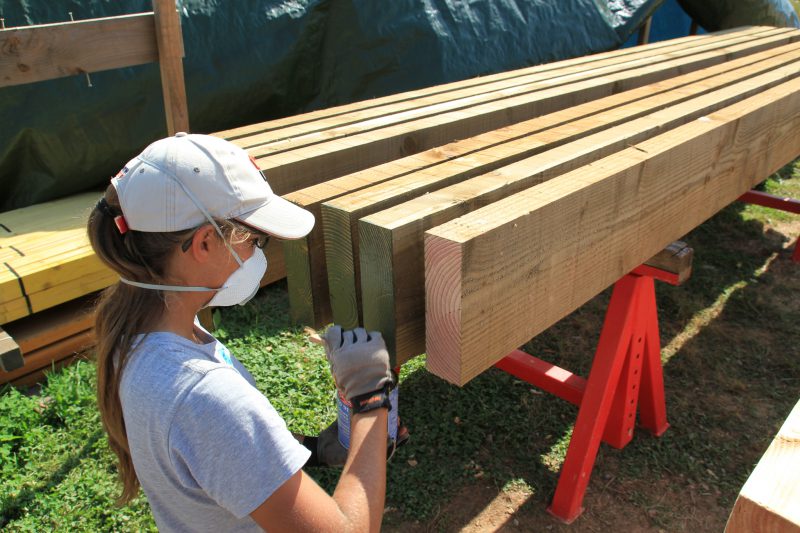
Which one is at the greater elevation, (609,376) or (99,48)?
(99,48)

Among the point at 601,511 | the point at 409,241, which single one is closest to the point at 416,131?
the point at 409,241

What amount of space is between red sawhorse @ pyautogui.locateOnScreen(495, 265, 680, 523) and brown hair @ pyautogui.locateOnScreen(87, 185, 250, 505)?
1.94 m

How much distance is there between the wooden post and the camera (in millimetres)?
3061

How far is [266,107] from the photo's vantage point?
5066 mm

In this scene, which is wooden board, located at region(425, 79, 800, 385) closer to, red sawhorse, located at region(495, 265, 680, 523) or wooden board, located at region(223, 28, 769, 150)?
red sawhorse, located at region(495, 265, 680, 523)

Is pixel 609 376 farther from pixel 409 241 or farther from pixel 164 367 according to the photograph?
pixel 164 367

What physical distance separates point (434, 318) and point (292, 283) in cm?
45

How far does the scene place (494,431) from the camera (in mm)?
3547

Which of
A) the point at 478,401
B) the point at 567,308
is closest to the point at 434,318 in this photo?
the point at 567,308

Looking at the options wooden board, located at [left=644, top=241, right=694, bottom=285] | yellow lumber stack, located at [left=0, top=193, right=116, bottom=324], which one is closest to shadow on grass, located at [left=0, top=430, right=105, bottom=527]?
yellow lumber stack, located at [left=0, top=193, right=116, bottom=324]

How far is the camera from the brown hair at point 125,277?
1.37 meters

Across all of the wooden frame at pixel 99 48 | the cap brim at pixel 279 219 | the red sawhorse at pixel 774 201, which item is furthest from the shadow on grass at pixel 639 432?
the wooden frame at pixel 99 48

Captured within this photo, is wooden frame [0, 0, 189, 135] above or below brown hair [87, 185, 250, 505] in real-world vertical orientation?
above

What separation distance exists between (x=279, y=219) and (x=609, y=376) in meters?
1.95
